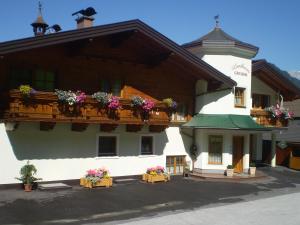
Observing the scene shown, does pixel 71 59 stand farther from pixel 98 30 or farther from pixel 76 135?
pixel 76 135

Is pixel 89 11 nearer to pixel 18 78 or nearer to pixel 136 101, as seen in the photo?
pixel 136 101

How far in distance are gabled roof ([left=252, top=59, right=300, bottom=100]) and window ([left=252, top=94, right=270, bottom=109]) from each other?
1.03 metres

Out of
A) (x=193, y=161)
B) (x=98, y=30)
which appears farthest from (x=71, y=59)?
(x=193, y=161)

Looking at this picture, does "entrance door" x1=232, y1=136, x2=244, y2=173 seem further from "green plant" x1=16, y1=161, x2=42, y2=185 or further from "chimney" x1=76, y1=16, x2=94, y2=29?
"green plant" x1=16, y1=161, x2=42, y2=185

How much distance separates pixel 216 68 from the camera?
23.1 metres

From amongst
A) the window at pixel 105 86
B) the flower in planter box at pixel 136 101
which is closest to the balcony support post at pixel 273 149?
the flower in planter box at pixel 136 101

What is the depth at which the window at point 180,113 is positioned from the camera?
23.0m

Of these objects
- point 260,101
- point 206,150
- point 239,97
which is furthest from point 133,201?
point 260,101

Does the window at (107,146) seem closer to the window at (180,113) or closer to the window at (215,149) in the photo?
the window at (180,113)

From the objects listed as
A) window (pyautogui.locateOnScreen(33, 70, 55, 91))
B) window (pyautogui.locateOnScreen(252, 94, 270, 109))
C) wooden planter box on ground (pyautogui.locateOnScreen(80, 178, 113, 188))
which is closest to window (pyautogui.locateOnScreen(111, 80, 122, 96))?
window (pyautogui.locateOnScreen(33, 70, 55, 91))

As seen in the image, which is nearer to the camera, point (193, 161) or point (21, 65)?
point (21, 65)

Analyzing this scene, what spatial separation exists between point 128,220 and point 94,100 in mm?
6731

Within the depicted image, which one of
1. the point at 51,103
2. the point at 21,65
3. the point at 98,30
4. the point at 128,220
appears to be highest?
the point at 98,30

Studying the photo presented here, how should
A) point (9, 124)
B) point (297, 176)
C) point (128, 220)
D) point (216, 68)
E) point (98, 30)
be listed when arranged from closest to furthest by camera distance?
point (128, 220), point (9, 124), point (98, 30), point (216, 68), point (297, 176)
